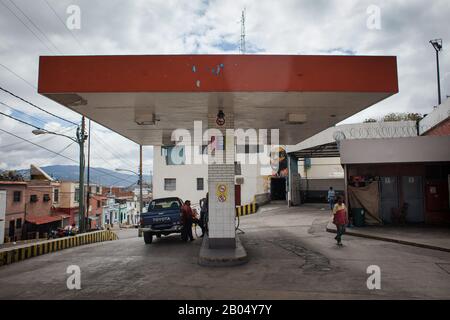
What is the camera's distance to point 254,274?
7660mm

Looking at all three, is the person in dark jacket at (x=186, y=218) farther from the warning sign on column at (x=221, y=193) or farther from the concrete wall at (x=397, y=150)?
the concrete wall at (x=397, y=150)

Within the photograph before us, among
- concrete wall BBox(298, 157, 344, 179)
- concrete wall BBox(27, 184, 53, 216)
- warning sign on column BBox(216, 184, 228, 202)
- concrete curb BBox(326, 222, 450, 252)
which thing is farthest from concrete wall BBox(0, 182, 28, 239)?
concrete curb BBox(326, 222, 450, 252)

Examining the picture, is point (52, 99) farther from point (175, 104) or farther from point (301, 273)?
point (301, 273)

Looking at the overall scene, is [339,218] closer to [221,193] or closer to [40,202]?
[221,193]

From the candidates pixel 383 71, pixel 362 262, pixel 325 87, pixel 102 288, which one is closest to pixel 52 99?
pixel 102 288

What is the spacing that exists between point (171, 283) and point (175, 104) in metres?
5.21

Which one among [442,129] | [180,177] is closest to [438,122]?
[442,129]

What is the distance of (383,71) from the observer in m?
8.27

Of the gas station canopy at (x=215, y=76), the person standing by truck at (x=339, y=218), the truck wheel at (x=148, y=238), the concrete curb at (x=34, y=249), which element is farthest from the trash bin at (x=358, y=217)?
the concrete curb at (x=34, y=249)

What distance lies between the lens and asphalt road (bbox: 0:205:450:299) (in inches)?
249

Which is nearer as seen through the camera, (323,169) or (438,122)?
(438,122)

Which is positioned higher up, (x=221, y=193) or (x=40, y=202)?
(x=221, y=193)

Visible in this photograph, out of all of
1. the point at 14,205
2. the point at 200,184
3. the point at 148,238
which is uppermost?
the point at 200,184

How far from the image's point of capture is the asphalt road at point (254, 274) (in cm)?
634
